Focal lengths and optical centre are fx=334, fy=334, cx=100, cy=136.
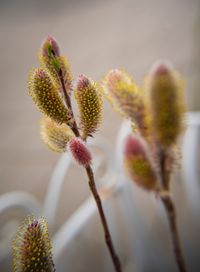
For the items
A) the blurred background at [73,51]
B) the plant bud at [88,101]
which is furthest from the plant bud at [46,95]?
the blurred background at [73,51]

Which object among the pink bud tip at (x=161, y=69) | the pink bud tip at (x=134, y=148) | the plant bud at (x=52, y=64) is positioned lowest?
the pink bud tip at (x=134, y=148)

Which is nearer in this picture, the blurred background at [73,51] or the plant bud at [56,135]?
the plant bud at [56,135]

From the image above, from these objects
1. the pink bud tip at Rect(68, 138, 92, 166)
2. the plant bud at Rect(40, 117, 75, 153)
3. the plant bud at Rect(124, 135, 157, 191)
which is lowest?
the plant bud at Rect(124, 135, 157, 191)

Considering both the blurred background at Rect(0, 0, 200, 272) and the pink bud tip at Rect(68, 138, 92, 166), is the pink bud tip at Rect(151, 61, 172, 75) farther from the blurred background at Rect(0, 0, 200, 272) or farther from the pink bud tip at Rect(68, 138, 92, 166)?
the blurred background at Rect(0, 0, 200, 272)

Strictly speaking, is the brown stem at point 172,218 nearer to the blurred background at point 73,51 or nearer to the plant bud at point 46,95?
the plant bud at point 46,95

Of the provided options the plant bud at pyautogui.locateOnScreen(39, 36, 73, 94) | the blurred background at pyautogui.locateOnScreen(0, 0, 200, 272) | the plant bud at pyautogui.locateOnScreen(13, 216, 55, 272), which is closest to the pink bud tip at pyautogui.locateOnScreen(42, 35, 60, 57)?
the plant bud at pyautogui.locateOnScreen(39, 36, 73, 94)

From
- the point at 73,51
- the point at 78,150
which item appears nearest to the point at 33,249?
the point at 78,150

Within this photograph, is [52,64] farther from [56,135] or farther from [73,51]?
[73,51]
